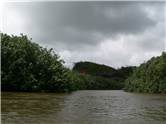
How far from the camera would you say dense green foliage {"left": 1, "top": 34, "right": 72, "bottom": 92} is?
147ft

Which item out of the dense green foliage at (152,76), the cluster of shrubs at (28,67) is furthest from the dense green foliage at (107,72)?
the cluster of shrubs at (28,67)

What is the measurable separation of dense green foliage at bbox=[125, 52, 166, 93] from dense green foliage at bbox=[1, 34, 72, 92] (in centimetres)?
2420

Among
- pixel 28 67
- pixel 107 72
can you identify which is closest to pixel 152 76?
pixel 28 67

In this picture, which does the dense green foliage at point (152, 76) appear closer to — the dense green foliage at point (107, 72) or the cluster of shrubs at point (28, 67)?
the cluster of shrubs at point (28, 67)

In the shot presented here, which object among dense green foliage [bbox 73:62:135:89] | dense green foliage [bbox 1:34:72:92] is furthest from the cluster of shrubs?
dense green foliage [bbox 73:62:135:89]

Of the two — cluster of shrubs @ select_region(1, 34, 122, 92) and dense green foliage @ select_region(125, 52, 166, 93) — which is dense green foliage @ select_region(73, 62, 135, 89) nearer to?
dense green foliage @ select_region(125, 52, 166, 93)

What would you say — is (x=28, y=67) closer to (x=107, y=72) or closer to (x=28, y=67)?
(x=28, y=67)

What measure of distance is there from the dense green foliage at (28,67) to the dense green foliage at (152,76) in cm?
2420

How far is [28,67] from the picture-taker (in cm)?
4669

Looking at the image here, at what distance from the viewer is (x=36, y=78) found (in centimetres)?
4850

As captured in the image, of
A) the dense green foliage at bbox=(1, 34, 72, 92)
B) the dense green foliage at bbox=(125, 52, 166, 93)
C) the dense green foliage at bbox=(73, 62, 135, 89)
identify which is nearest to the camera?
the dense green foliage at bbox=(1, 34, 72, 92)

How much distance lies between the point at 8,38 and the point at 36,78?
6.39 meters

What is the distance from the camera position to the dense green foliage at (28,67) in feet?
147

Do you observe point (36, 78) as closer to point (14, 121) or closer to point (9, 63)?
point (9, 63)
